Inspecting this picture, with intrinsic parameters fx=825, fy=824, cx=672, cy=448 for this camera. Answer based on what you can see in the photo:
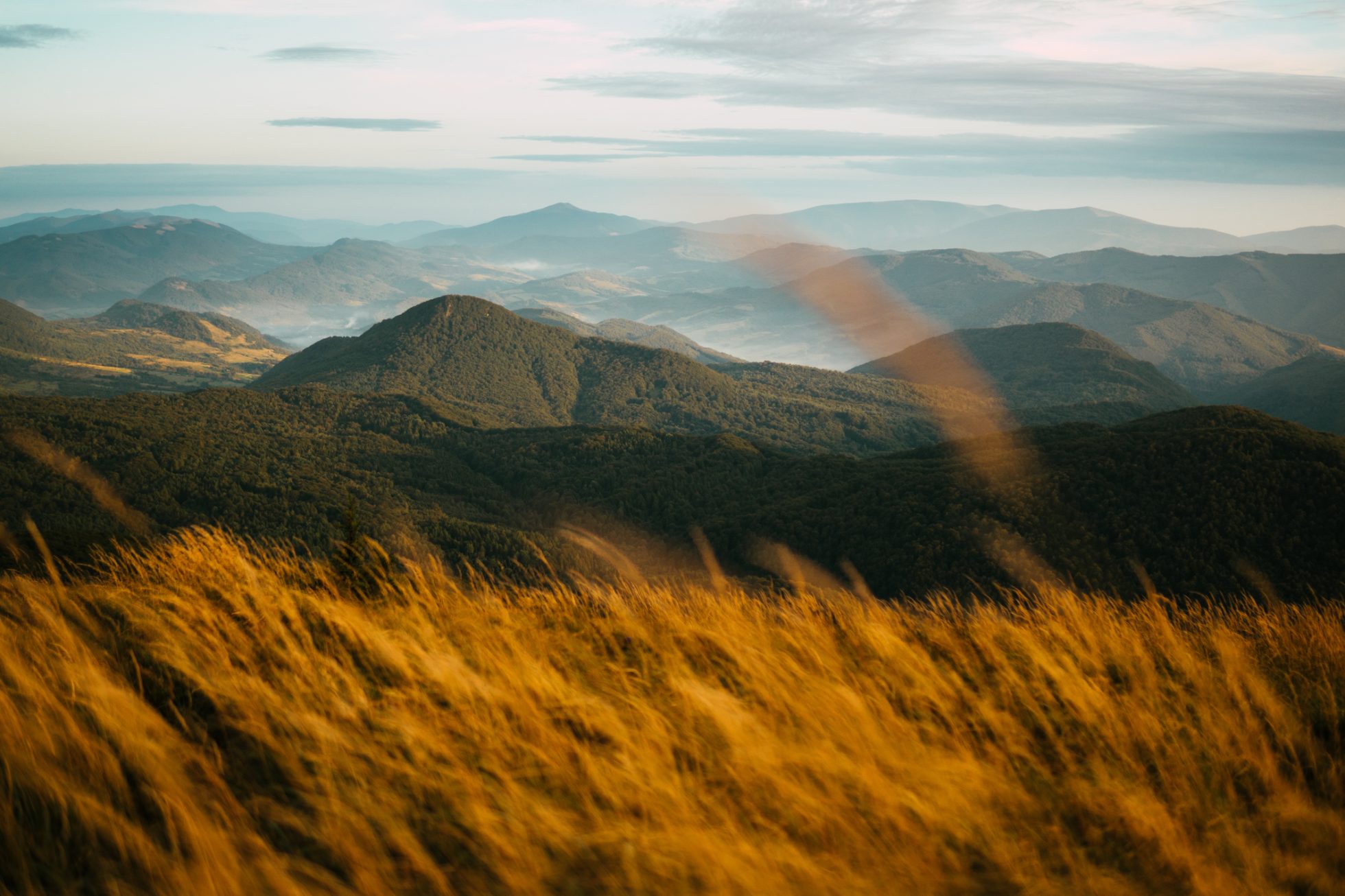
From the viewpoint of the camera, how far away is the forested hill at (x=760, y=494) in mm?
67812

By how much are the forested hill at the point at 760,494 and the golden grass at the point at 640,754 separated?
40.7 m

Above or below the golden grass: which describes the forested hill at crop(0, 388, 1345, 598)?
below

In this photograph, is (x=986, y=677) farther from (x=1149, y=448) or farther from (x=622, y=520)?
(x=622, y=520)

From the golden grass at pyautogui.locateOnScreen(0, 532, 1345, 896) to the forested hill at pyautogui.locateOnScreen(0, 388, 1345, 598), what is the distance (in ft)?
133

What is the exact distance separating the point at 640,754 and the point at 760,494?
325ft

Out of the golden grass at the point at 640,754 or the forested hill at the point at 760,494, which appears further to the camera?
the forested hill at the point at 760,494

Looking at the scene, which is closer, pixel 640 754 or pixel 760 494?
pixel 640 754

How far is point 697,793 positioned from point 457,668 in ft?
5.26

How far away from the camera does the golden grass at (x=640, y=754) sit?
316cm

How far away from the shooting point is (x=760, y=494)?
10206 cm

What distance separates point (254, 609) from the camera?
5828mm

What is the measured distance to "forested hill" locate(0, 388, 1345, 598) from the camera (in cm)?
6781

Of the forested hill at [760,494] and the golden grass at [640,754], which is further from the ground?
the golden grass at [640,754]

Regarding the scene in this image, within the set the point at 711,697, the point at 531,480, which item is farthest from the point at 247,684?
the point at 531,480
